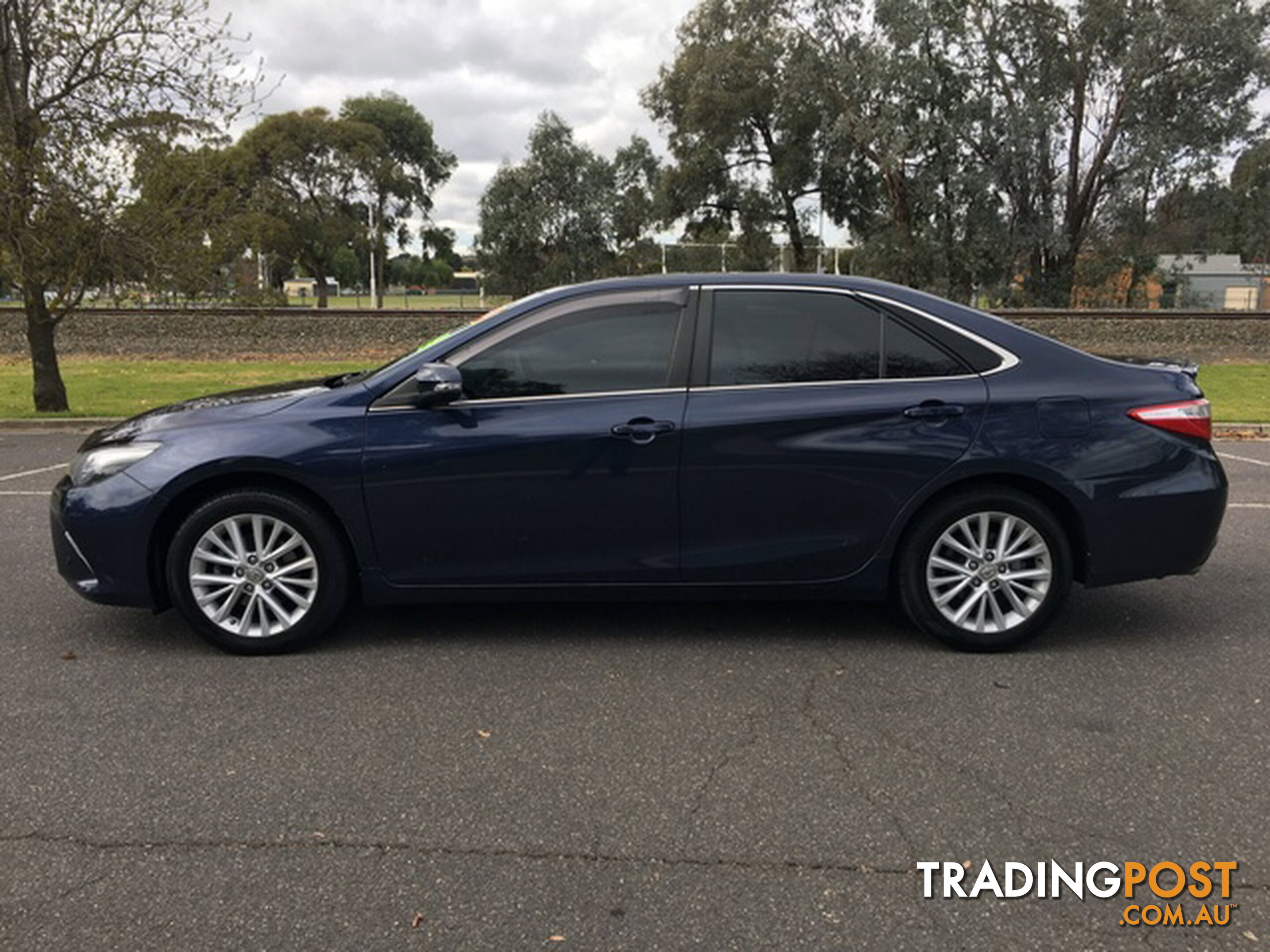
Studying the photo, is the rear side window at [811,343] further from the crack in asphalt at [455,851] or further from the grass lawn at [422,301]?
Result: the grass lawn at [422,301]

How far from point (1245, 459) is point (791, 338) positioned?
8299mm

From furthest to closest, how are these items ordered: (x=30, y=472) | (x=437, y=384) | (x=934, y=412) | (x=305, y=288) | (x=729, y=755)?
(x=305, y=288), (x=30, y=472), (x=934, y=412), (x=437, y=384), (x=729, y=755)

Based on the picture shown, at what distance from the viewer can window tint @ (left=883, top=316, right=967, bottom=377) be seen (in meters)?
4.37

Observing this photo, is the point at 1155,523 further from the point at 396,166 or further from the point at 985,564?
the point at 396,166

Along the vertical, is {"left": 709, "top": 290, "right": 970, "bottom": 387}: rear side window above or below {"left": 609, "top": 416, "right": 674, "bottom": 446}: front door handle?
above

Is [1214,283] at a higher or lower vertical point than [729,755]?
higher

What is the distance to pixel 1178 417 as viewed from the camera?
14.2ft

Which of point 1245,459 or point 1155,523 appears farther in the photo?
point 1245,459

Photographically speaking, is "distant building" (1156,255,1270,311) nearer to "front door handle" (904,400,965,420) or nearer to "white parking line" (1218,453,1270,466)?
"white parking line" (1218,453,1270,466)

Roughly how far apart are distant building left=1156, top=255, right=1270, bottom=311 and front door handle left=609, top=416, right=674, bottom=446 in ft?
85.6

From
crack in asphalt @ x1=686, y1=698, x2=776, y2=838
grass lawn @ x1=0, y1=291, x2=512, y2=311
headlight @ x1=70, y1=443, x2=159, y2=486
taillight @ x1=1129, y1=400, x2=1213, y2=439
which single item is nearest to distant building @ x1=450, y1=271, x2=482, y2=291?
grass lawn @ x1=0, y1=291, x2=512, y2=311

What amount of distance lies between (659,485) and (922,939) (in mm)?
2177

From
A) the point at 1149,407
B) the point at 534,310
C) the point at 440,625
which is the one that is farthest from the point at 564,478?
the point at 1149,407

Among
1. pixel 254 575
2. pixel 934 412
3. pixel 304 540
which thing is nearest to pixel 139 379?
pixel 254 575
